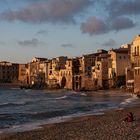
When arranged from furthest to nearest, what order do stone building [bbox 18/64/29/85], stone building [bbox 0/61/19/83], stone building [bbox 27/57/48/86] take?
stone building [bbox 0/61/19/83] < stone building [bbox 18/64/29/85] < stone building [bbox 27/57/48/86]

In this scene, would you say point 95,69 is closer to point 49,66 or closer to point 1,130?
point 49,66

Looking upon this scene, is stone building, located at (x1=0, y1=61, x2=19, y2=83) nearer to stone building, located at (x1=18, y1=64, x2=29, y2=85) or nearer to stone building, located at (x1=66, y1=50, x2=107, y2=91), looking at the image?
stone building, located at (x1=18, y1=64, x2=29, y2=85)

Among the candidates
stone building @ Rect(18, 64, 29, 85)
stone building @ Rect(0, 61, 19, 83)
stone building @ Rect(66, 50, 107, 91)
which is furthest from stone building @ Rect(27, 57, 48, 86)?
stone building @ Rect(0, 61, 19, 83)

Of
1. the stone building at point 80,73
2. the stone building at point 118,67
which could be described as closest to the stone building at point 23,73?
the stone building at point 80,73

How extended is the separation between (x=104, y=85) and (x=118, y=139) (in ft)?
250

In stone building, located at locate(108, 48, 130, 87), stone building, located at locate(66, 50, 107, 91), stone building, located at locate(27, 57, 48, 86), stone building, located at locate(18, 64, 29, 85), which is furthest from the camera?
stone building, located at locate(18, 64, 29, 85)

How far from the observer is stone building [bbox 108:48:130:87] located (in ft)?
301

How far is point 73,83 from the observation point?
111 metres

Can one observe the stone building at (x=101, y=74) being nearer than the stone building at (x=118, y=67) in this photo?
No

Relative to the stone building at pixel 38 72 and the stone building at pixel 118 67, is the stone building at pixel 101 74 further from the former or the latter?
the stone building at pixel 38 72

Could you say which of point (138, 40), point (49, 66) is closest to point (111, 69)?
point (138, 40)

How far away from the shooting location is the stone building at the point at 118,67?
9169 centimetres

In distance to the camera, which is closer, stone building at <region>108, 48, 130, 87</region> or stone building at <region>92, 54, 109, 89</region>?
stone building at <region>108, 48, 130, 87</region>

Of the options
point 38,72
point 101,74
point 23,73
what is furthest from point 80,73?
point 23,73
